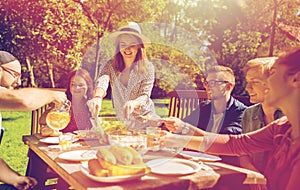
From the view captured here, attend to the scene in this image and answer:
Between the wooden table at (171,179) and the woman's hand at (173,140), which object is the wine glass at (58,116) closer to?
the wooden table at (171,179)

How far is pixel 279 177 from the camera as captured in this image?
68.3 inches

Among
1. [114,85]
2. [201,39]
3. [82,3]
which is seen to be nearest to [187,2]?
[201,39]

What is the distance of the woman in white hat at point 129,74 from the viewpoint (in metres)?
3.06

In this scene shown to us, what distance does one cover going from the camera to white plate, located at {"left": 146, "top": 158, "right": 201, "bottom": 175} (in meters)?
1.63

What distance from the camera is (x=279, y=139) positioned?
1863 millimetres

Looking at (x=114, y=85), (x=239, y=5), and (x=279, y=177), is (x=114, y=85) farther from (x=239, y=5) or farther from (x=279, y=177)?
(x=239, y=5)

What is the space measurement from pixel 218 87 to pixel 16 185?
178cm

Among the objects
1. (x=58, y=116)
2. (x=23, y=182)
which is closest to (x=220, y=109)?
(x=58, y=116)

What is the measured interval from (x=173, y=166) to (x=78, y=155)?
20.9 inches

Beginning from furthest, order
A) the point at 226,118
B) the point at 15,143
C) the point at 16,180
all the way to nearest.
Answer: the point at 15,143 < the point at 226,118 < the point at 16,180

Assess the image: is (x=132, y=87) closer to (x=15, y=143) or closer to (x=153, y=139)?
(x=153, y=139)

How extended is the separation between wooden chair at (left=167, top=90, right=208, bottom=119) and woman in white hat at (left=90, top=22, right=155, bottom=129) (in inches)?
42.8

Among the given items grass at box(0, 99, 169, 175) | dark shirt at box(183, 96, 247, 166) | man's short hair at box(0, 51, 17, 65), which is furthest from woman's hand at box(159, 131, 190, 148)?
grass at box(0, 99, 169, 175)

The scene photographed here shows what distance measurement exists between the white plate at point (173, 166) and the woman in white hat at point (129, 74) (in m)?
1.11
